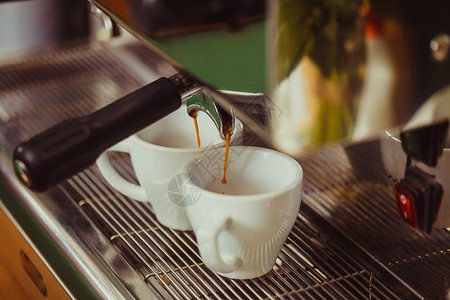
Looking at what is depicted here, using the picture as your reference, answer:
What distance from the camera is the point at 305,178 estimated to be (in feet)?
2.06

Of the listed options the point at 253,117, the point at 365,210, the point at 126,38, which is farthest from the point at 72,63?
the point at 253,117

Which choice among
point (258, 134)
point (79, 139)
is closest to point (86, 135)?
point (79, 139)

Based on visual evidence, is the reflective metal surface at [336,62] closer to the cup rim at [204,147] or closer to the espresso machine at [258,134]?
the espresso machine at [258,134]

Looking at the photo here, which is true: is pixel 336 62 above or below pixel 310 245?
above

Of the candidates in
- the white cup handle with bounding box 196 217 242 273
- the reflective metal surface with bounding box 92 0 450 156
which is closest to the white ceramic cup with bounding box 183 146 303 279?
the white cup handle with bounding box 196 217 242 273

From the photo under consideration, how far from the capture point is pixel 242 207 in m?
0.48

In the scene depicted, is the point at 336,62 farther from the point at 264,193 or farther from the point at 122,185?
the point at 122,185

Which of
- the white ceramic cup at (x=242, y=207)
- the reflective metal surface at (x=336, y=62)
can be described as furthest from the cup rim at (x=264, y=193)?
the reflective metal surface at (x=336, y=62)

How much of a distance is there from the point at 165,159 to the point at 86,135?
0.15 meters

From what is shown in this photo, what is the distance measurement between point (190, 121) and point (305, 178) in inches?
4.7

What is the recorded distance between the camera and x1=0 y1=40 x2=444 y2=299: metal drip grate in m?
0.51

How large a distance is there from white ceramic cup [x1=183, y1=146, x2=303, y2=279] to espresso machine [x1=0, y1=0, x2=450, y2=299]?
3cm

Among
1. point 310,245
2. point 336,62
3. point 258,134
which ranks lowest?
point 310,245

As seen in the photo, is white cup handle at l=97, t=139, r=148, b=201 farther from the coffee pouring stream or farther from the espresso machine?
the coffee pouring stream
